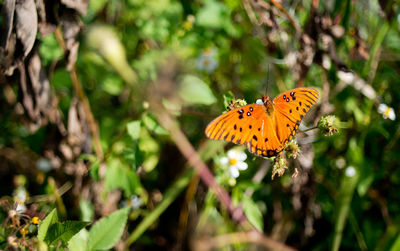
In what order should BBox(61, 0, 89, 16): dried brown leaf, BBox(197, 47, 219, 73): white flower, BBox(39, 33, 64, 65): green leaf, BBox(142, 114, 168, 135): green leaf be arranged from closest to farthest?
BBox(61, 0, 89, 16): dried brown leaf, BBox(142, 114, 168, 135): green leaf, BBox(39, 33, 64, 65): green leaf, BBox(197, 47, 219, 73): white flower

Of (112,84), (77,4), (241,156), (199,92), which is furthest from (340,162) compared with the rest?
(77,4)

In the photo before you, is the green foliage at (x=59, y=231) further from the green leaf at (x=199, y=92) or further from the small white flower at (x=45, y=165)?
the small white flower at (x=45, y=165)

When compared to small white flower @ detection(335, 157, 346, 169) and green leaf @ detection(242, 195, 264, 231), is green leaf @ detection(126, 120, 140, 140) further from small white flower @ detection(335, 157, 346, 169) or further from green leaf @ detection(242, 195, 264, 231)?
small white flower @ detection(335, 157, 346, 169)

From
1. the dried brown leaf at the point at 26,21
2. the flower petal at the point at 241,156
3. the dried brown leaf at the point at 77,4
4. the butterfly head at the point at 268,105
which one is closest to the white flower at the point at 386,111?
the flower petal at the point at 241,156

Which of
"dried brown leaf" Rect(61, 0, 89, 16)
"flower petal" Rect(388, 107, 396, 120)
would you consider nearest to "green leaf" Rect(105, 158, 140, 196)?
"dried brown leaf" Rect(61, 0, 89, 16)

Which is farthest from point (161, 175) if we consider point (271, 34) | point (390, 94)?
point (390, 94)

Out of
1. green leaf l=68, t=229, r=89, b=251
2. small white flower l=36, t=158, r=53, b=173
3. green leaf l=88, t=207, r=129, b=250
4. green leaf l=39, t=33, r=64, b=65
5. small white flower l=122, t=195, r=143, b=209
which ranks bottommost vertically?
small white flower l=122, t=195, r=143, b=209
